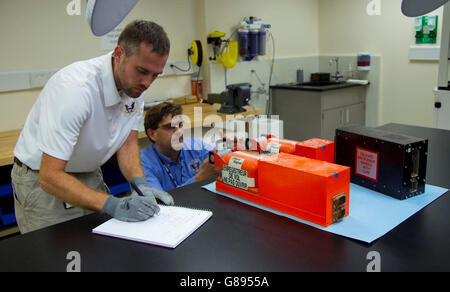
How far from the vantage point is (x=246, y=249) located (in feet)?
3.12

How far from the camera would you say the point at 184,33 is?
3.62 metres

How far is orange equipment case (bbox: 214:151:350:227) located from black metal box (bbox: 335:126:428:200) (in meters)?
0.23

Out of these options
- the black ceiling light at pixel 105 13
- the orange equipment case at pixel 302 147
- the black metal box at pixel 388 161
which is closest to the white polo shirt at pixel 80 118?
the black ceiling light at pixel 105 13

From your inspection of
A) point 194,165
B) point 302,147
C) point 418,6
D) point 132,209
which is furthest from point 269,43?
point 132,209

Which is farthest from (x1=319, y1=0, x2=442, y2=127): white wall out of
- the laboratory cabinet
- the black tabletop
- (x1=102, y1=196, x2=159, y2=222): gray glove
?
(x1=102, y1=196, x2=159, y2=222): gray glove

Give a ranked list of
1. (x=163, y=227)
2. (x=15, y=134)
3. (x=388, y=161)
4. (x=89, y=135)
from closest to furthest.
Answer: (x=163, y=227)
(x=388, y=161)
(x=89, y=135)
(x=15, y=134)

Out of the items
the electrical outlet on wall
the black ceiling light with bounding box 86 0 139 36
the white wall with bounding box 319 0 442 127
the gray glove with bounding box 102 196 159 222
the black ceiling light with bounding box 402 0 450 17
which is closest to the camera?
the black ceiling light with bounding box 86 0 139 36

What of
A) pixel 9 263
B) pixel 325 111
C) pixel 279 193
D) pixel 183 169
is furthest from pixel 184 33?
pixel 9 263

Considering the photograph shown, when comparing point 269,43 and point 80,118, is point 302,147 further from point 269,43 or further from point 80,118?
point 269,43

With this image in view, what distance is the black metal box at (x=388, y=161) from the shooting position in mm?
1213

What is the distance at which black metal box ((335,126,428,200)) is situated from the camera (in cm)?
121

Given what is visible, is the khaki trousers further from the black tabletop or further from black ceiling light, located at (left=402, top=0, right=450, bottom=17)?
black ceiling light, located at (left=402, top=0, right=450, bottom=17)

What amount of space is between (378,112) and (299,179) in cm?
355

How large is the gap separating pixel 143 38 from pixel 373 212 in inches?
36.5
